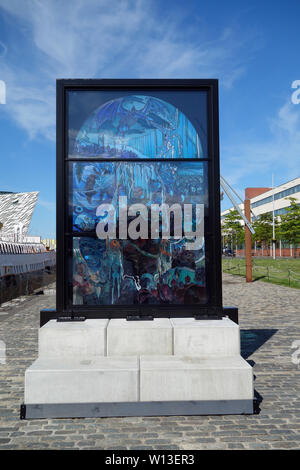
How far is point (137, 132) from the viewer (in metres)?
5.45

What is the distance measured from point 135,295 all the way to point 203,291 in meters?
1.05

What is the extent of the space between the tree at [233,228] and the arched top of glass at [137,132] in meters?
66.9

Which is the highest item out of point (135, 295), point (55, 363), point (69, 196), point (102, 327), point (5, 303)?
point (69, 196)

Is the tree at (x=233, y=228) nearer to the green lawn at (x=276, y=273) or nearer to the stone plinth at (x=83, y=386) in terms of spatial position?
the green lawn at (x=276, y=273)

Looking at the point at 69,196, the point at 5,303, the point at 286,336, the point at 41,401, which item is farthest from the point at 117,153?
the point at 5,303

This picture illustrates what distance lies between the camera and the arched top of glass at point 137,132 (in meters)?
5.42

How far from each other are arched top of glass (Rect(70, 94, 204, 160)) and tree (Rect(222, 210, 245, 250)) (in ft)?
219

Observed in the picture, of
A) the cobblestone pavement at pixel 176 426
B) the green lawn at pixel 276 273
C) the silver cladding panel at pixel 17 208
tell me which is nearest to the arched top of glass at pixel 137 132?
the cobblestone pavement at pixel 176 426

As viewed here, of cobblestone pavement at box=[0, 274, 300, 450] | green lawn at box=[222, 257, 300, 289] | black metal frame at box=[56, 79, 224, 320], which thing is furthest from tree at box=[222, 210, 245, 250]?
cobblestone pavement at box=[0, 274, 300, 450]

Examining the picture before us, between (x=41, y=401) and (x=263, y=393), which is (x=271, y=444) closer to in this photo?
(x=263, y=393)

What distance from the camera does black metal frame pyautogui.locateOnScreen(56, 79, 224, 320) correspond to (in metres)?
5.26

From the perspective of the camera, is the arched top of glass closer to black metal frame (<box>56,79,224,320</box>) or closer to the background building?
black metal frame (<box>56,79,224,320</box>)

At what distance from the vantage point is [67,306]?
5324 millimetres

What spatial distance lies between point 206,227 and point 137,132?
183 centimetres
